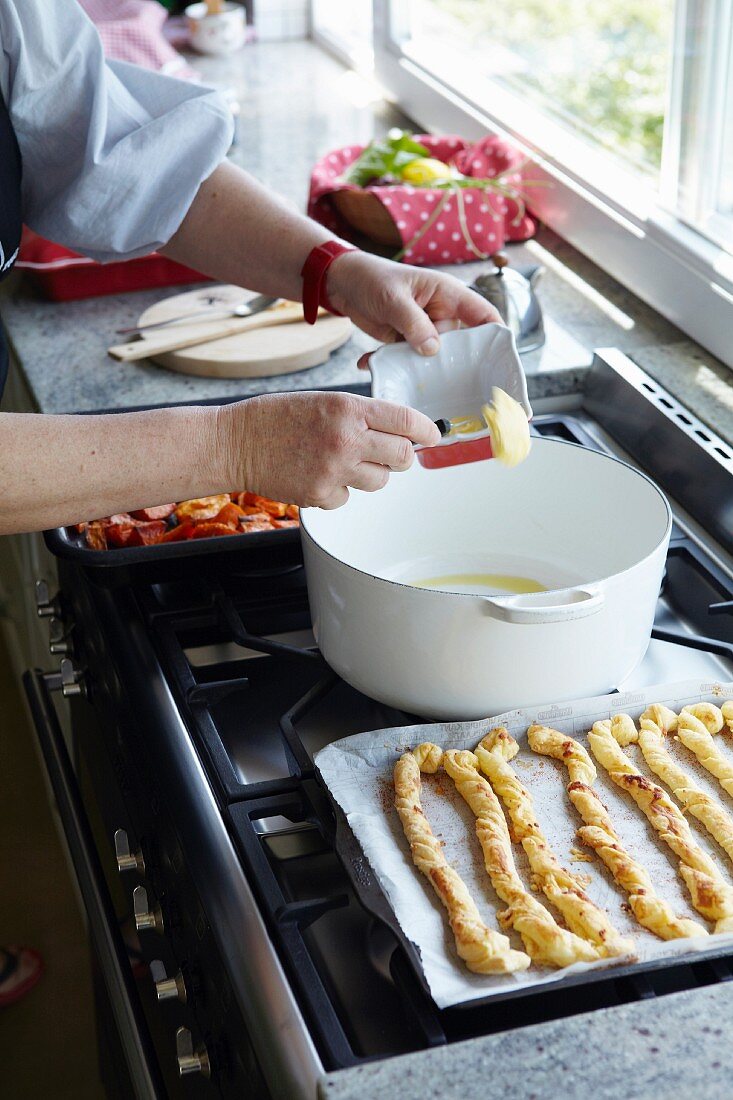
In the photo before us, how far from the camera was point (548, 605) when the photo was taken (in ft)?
2.53

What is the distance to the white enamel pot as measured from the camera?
0.79 meters

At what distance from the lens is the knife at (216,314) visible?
151 centimetres

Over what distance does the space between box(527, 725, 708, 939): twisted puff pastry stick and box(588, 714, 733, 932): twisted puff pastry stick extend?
0.01 meters

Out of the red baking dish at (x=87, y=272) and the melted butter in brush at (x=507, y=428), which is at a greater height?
the melted butter in brush at (x=507, y=428)

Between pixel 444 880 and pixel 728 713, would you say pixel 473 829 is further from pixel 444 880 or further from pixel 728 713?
pixel 728 713

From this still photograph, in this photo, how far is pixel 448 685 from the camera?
2.71 ft

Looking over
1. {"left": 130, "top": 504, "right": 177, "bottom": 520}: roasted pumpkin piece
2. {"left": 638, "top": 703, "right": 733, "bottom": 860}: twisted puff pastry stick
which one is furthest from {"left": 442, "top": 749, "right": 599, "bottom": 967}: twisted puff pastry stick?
{"left": 130, "top": 504, "right": 177, "bottom": 520}: roasted pumpkin piece

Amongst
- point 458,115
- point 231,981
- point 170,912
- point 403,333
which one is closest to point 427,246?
point 458,115

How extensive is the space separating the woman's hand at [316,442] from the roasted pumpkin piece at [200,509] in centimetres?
26

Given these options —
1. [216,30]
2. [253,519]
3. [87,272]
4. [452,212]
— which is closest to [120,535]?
[253,519]

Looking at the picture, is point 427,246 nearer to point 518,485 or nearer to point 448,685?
point 518,485

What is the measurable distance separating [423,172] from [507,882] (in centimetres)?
127

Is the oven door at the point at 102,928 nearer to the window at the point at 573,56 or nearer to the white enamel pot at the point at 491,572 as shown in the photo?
the white enamel pot at the point at 491,572

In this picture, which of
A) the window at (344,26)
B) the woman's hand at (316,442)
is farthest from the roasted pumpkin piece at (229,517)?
the window at (344,26)
